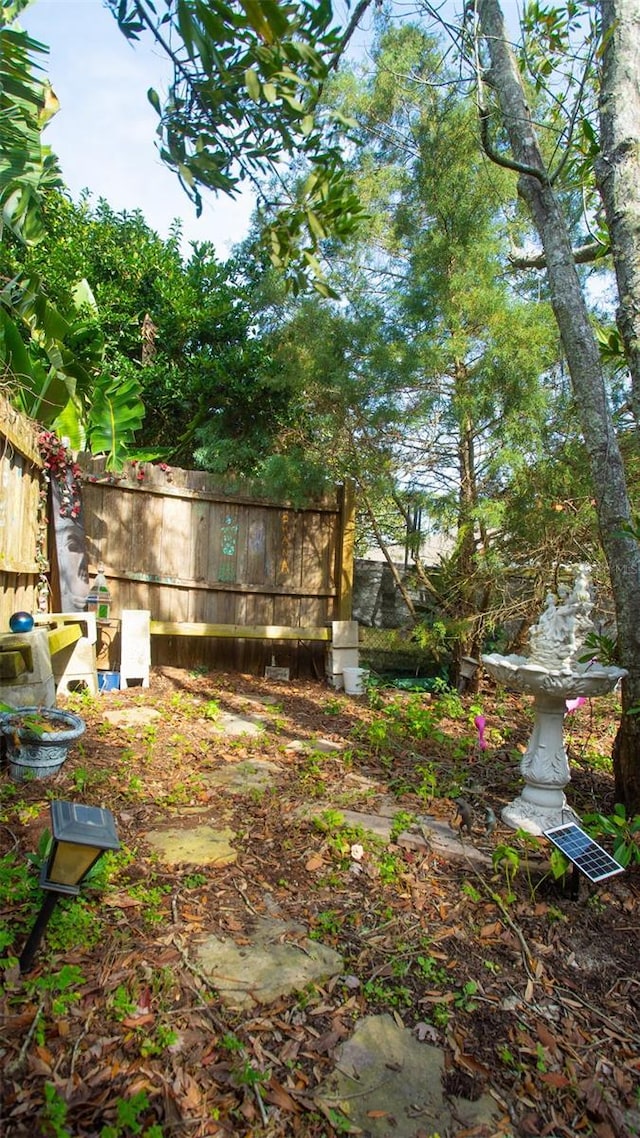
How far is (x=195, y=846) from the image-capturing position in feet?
8.44

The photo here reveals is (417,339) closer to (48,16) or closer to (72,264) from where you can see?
(48,16)

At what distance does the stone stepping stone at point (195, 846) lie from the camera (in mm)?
2457

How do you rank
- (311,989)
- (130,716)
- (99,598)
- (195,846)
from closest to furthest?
(311,989), (195,846), (130,716), (99,598)

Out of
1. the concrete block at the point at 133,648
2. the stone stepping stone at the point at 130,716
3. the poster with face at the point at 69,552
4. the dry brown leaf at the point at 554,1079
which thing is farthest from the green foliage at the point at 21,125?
the dry brown leaf at the point at 554,1079

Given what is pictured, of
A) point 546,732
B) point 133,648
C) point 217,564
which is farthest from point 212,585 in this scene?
point 546,732

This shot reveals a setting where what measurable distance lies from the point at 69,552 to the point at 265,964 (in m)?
3.70

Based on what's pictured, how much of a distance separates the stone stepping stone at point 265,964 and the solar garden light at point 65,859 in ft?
1.59

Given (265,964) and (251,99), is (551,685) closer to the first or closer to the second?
(265,964)

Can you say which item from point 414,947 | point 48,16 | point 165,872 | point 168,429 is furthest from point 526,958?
point 168,429

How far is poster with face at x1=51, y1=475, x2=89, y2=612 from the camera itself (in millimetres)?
4887

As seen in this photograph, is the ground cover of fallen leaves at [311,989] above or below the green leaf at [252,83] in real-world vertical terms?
below

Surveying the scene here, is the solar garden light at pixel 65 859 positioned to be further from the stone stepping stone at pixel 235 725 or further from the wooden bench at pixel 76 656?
the wooden bench at pixel 76 656

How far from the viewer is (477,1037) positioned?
5.89 feet

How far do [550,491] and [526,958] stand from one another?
3.44 metres
